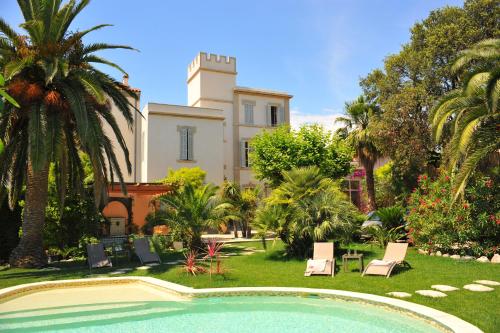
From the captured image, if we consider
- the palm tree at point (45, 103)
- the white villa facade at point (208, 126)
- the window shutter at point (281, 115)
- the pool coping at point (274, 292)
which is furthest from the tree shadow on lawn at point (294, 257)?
the window shutter at point (281, 115)

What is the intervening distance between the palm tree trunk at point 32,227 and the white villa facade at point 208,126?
1547cm

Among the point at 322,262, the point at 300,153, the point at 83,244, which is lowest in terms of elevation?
the point at 322,262

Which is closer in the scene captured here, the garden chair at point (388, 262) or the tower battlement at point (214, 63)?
the garden chair at point (388, 262)

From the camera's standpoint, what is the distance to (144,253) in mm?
14141

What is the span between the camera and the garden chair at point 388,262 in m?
10.5

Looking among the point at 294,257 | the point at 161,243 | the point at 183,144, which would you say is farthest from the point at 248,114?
the point at 294,257

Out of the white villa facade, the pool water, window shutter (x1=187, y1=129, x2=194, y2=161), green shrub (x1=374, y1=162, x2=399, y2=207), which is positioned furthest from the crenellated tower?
the pool water

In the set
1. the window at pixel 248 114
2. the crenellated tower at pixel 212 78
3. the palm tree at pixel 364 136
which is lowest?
the palm tree at pixel 364 136

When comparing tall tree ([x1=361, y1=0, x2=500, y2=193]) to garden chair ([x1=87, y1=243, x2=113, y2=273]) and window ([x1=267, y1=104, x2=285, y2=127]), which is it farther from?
window ([x1=267, y1=104, x2=285, y2=127])

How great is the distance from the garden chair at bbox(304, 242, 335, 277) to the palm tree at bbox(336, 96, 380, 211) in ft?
50.0

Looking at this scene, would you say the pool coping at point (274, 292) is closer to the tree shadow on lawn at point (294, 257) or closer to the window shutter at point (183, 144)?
the tree shadow on lawn at point (294, 257)

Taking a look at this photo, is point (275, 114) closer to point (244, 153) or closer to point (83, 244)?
point (244, 153)

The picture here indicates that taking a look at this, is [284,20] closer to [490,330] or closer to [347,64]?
[347,64]

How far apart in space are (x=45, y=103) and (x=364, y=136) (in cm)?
1911
